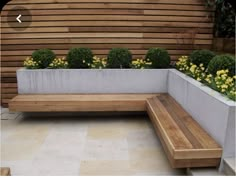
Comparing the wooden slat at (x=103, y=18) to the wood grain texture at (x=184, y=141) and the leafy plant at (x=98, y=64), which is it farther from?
the wood grain texture at (x=184, y=141)

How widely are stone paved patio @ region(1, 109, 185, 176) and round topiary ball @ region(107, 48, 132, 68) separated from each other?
96 centimetres

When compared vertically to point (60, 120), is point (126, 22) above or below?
above

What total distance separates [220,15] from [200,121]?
139 inches

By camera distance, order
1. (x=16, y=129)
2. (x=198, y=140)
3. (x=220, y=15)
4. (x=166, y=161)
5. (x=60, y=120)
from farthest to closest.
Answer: (x=220, y=15) < (x=60, y=120) < (x=16, y=129) < (x=166, y=161) < (x=198, y=140)

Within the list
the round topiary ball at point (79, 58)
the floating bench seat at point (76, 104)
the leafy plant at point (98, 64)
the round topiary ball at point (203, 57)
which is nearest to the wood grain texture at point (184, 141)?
the floating bench seat at point (76, 104)

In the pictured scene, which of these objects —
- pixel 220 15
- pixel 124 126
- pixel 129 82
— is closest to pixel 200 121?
pixel 124 126

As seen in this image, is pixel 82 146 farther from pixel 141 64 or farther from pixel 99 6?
pixel 99 6

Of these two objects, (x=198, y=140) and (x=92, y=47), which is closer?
(x=198, y=140)

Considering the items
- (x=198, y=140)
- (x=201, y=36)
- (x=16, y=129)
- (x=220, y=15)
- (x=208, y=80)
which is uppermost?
(x=220, y=15)

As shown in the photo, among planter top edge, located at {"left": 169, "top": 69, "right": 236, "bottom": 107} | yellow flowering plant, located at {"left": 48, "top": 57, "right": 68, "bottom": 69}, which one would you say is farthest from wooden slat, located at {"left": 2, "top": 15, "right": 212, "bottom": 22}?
planter top edge, located at {"left": 169, "top": 69, "right": 236, "bottom": 107}

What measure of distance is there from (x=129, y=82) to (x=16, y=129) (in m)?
2.04

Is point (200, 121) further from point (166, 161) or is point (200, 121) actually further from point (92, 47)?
point (92, 47)

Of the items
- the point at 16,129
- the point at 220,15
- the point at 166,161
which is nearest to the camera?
the point at 166,161

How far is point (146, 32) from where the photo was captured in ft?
17.3
